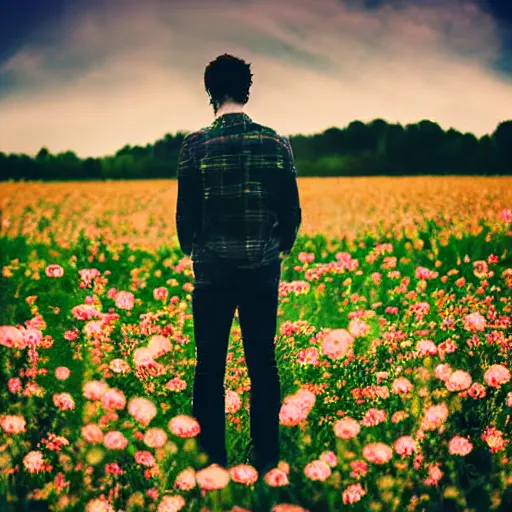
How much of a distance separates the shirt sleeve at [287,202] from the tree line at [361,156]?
236 centimetres

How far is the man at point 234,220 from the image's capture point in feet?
6.48

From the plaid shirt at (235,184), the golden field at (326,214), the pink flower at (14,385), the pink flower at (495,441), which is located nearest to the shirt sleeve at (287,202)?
the plaid shirt at (235,184)

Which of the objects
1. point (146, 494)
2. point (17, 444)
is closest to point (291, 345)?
point (146, 494)

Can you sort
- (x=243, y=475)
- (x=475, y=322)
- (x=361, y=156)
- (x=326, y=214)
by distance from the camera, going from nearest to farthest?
1. (x=243, y=475)
2. (x=475, y=322)
3. (x=326, y=214)
4. (x=361, y=156)

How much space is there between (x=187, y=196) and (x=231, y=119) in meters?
0.33

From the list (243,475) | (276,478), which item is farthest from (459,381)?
(243,475)

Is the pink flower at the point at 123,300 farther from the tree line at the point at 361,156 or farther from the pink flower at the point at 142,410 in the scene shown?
the tree line at the point at 361,156

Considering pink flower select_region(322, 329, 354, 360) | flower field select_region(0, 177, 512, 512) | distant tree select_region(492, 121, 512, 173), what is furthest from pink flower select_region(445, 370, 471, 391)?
distant tree select_region(492, 121, 512, 173)

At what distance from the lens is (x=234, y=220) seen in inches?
77.6

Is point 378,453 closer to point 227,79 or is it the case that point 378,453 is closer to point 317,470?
point 317,470

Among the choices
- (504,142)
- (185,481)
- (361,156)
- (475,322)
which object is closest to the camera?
(185,481)

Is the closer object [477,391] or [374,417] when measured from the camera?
[374,417]

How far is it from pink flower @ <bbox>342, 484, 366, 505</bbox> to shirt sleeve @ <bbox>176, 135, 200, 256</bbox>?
1.04m

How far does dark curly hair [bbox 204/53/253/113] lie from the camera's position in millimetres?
2000
